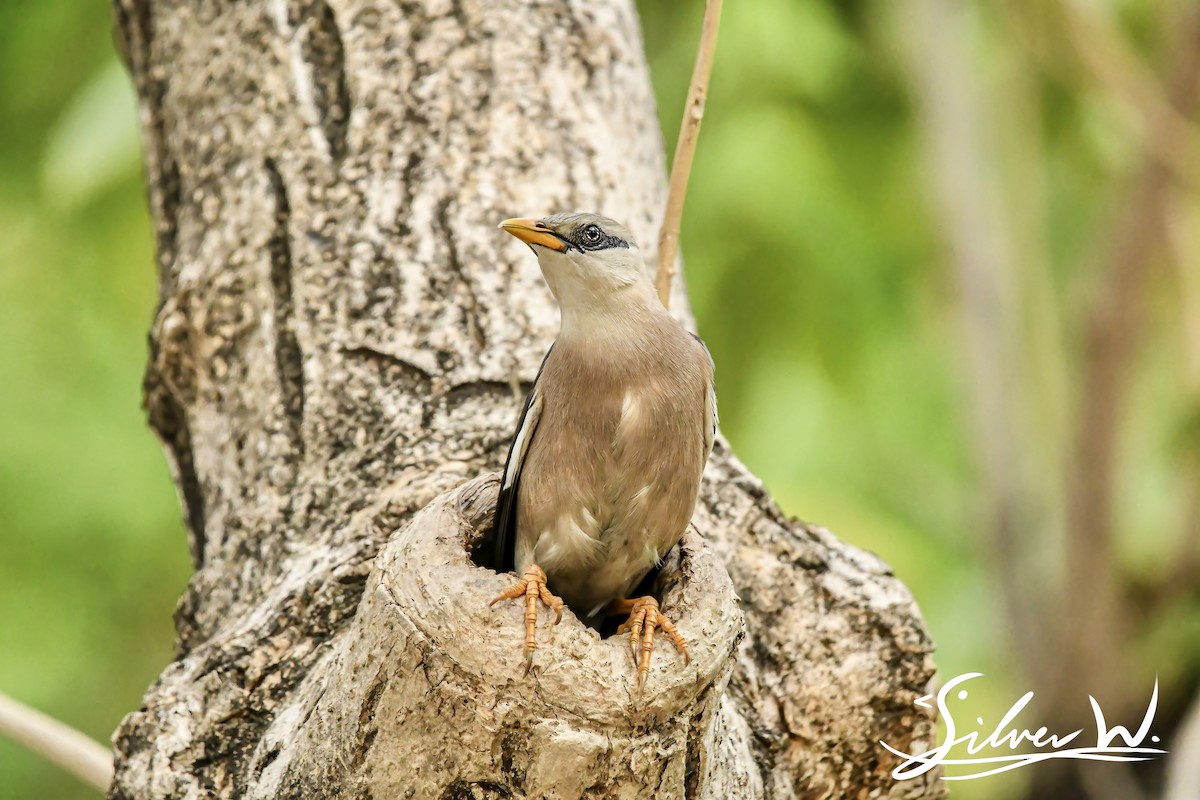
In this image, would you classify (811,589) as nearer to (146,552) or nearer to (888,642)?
(888,642)

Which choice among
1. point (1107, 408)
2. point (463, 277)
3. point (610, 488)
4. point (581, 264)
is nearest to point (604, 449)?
point (610, 488)

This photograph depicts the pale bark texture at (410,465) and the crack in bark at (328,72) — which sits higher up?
the crack in bark at (328,72)

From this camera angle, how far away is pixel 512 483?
2.42m

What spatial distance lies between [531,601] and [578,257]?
86 cm

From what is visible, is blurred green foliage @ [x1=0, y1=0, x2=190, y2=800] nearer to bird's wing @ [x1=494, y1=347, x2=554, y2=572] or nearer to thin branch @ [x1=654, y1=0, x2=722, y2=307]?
thin branch @ [x1=654, y1=0, x2=722, y2=307]

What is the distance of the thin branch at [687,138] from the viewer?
8.71 ft

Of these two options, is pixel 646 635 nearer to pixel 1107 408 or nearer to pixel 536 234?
pixel 536 234

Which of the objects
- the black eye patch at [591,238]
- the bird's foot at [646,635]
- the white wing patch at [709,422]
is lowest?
the bird's foot at [646,635]

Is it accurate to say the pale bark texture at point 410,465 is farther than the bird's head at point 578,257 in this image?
No

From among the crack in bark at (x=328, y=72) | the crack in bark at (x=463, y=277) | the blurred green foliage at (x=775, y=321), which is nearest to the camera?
the crack in bark at (x=463, y=277)

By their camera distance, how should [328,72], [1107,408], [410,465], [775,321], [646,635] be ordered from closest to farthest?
[646,635], [410,465], [328,72], [1107,408], [775,321]

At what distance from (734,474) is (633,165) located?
893mm
